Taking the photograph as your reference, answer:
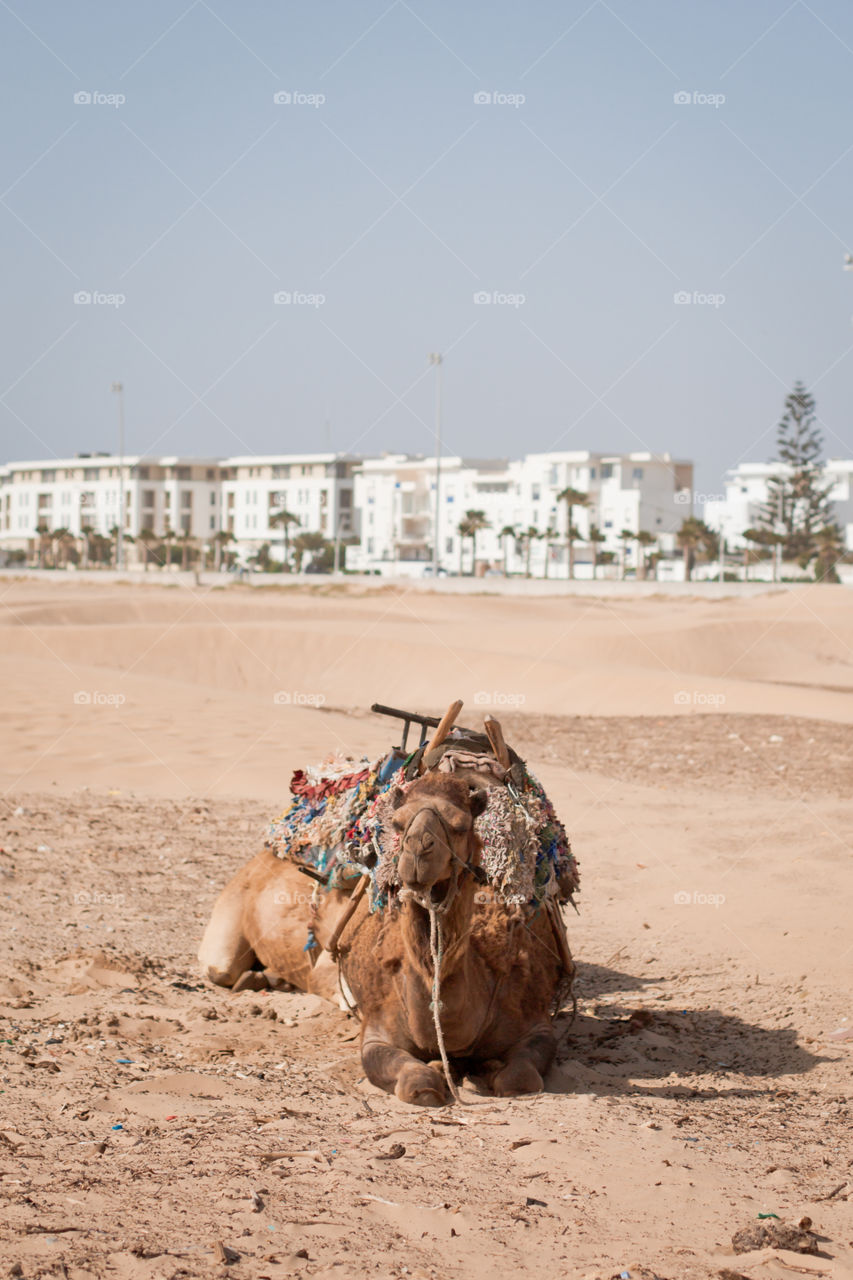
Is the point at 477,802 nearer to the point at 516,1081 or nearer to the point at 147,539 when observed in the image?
the point at 516,1081

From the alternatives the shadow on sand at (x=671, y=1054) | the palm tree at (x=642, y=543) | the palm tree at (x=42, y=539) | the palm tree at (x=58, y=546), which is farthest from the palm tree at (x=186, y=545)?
the shadow on sand at (x=671, y=1054)

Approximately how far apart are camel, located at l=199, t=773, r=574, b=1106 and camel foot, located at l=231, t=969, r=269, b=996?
0.71m

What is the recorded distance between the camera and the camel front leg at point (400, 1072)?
17.7 feet

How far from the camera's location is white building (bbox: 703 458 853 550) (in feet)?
351

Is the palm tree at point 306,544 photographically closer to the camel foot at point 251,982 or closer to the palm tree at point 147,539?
the palm tree at point 147,539

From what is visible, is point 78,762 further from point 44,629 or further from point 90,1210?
point 44,629

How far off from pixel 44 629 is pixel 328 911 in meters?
31.8

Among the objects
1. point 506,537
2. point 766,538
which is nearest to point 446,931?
point 766,538

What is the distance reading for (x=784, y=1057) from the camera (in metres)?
6.58

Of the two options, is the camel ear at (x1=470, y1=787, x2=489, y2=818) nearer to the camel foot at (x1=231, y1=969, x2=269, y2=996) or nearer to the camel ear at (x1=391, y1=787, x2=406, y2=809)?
the camel ear at (x1=391, y1=787, x2=406, y2=809)

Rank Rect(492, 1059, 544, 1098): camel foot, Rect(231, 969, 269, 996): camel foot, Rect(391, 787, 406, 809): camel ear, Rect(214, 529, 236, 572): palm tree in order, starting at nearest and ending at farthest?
1. Rect(391, 787, 406, 809): camel ear
2. Rect(492, 1059, 544, 1098): camel foot
3. Rect(231, 969, 269, 996): camel foot
4. Rect(214, 529, 236, 572): palm tree

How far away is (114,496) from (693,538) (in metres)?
70.7

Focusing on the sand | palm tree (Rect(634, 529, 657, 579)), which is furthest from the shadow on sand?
palm tree (Rect(634, 529, 657, 579))

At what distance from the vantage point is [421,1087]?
5398 millimetres
